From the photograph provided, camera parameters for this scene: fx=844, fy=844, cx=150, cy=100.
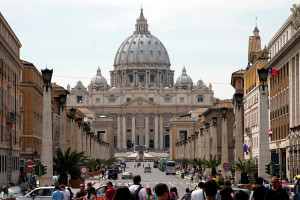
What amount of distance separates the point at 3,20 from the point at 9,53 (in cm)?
241

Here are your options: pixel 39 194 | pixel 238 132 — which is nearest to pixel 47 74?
pixel 39 194

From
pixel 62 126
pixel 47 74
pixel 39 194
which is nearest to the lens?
pixel 39 194

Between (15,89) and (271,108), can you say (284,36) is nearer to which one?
(271,108)

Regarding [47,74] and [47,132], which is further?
[47,132]

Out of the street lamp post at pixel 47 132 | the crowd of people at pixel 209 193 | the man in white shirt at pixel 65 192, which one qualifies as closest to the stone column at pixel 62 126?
the street lamp post at pixel 47 132

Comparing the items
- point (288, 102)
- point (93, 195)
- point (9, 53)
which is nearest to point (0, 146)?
point (9, 53)

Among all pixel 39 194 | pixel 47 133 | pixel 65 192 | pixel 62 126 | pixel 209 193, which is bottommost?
pixel 39 194

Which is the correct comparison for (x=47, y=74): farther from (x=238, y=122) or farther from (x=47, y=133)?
(x=238, y=122)

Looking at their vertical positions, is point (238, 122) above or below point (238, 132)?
above

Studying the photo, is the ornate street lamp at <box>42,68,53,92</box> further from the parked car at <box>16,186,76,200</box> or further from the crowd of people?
the crowd of people

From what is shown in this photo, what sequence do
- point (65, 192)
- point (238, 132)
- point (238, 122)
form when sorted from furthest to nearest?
point (238, 132)
point (238, 122)
point (65, 192)

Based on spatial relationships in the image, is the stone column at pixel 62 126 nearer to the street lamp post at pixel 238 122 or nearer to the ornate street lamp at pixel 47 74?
the street lamp post at pixel 238 122

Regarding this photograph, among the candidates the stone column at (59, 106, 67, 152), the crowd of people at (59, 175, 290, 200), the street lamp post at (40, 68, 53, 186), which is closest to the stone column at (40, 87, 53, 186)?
the street lamp post at (40, 68, 53, 186)

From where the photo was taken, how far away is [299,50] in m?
53.1
